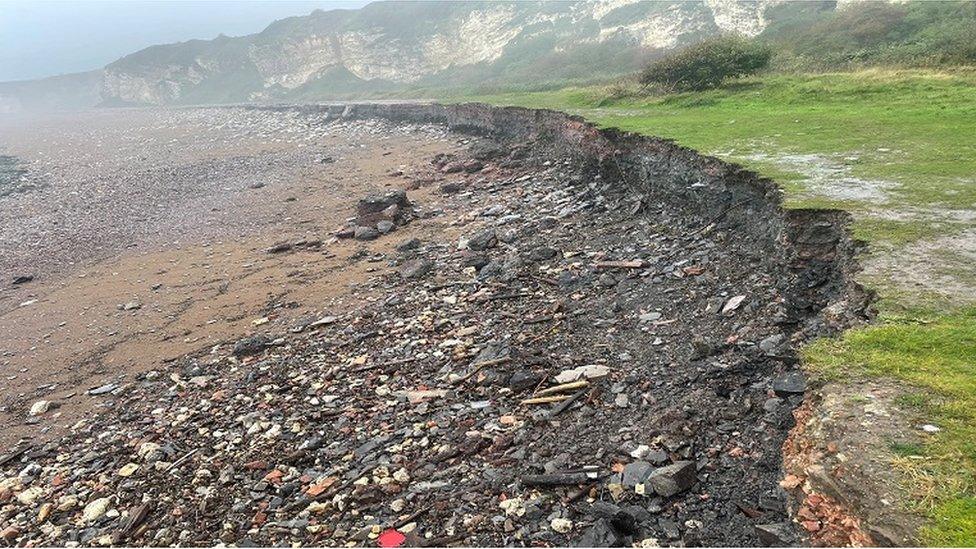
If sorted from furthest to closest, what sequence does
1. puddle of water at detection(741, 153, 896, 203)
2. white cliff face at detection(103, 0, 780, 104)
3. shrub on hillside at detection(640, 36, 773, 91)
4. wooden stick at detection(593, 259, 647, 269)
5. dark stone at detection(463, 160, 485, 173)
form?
white cliff face at detection(103, 0, 780, 104), shrub on hillside at detection(640, 36, 773, 91), dark stone at detection(463, 160, 485, 173), wooden stick at detection(593, 259, 647, 269), puddle of water at detection(741, 153, 896, 203)

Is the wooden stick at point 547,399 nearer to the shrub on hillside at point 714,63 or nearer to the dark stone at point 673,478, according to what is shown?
the dark stone at point 673,478

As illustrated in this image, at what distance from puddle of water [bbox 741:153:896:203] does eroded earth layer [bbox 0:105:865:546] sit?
0.72 meters

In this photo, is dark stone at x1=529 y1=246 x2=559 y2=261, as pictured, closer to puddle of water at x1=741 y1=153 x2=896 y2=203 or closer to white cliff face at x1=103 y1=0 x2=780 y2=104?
puddle of water at x1=741 y1=153 x2=896 y2=203

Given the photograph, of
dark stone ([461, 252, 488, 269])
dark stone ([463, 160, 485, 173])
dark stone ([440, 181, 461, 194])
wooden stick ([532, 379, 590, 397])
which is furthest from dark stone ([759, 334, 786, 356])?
dark stone ([463, 160, 485, 173])

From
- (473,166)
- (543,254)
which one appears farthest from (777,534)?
(473,166)

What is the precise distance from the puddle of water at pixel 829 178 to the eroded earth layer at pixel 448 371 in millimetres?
721

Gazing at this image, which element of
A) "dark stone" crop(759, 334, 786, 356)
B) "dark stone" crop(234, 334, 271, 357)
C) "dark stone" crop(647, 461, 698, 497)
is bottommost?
"dark stone" crop(234, 334, 271, 357)

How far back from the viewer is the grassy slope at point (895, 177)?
385 cm

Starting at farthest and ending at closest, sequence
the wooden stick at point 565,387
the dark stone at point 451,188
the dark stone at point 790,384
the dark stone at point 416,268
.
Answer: the dark stone at point 451,188, the dark stone at point 416,268, the wooden stick at point 565,387, the dark stone at point 790,384

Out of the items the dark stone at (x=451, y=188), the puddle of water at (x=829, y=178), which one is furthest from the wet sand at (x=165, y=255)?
the puddle of water at (x=829, y=178)

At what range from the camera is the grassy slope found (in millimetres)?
3846

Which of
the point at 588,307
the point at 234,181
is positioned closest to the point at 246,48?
the point at 234,181

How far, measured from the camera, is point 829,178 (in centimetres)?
959

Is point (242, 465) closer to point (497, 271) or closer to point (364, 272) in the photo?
point (497, 271)
